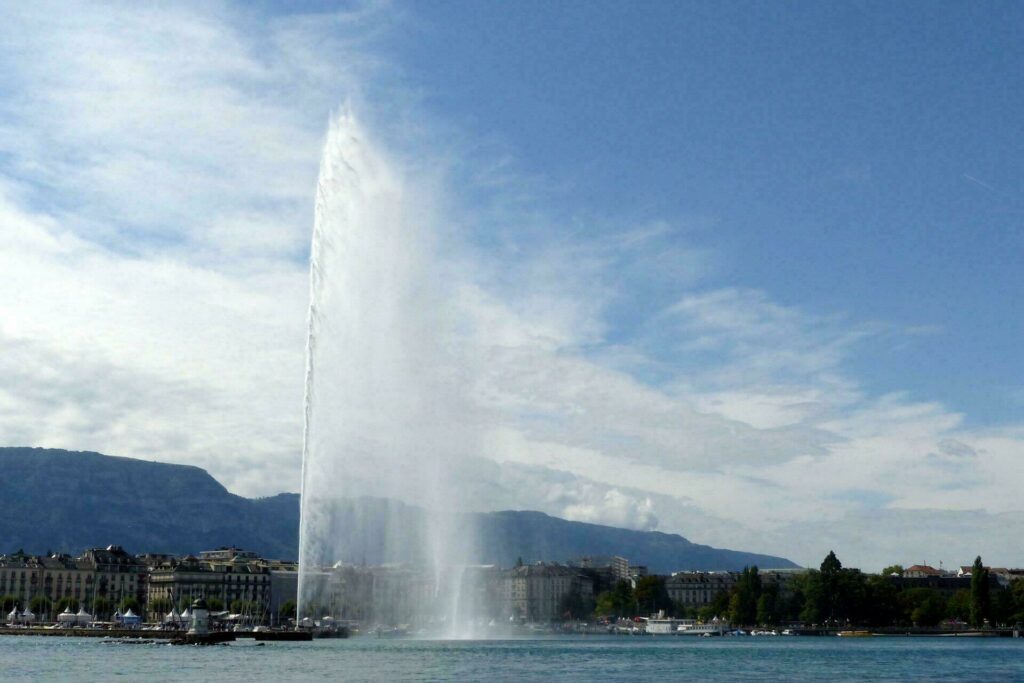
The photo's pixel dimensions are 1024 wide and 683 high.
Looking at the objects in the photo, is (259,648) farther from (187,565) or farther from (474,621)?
(187,565)

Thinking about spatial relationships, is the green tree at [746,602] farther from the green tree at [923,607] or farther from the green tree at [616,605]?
the green tree at [616,605]

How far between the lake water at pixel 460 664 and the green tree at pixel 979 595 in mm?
45954

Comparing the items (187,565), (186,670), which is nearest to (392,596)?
(187,565)

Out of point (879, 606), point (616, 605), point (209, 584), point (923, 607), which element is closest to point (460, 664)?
point (879, 606)

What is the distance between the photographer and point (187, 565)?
184375 mm

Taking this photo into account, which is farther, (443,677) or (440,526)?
(440,526)

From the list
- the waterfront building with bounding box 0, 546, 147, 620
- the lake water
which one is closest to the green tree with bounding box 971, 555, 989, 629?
the lake water

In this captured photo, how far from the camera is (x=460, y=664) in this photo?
70375mm

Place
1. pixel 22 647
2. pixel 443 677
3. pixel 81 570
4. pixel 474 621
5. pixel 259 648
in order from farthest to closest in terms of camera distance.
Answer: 1. pixel 81 570
2. pixel 474 621
3. pixel 22 647
4. pixel 259 648
5. pixel 443 677

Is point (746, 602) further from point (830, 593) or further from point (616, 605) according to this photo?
point (616, 605)

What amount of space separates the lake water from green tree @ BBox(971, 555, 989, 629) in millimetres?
45954

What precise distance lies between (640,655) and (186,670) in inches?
1662

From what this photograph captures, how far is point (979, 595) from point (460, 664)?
3945 inches

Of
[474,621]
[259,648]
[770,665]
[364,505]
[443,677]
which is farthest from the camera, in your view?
[474,621]
